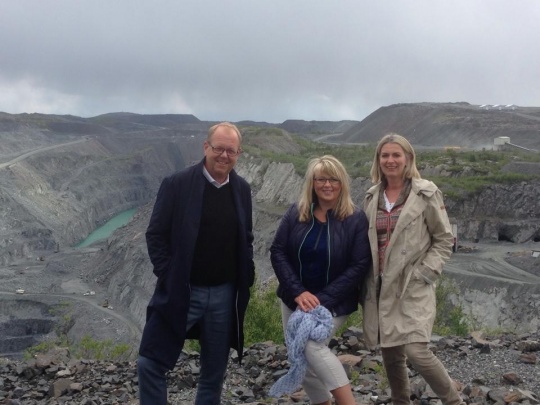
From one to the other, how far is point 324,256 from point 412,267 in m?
0.71

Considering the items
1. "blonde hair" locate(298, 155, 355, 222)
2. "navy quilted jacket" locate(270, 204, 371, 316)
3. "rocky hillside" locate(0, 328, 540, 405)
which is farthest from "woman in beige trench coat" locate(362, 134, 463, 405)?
"rocky hillside" locate(0, 328, 540, 405)

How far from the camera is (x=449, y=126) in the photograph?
84.4m

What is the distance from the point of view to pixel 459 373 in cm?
890

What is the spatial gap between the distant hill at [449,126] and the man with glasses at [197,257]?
65.7 meters

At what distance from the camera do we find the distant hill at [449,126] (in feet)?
240

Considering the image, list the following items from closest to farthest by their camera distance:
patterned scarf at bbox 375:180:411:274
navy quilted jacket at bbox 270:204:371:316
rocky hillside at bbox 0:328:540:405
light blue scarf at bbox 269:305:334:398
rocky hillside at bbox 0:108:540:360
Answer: light blue scarf at bbox 269:305:334:398, navy quilted jacket at bbox 270:204:371:316, patterned scarf at bbox 375:180:411:274, rocky hillside at bbox 0:328:540:405, rocky hillside at bbox 0:108:540:360

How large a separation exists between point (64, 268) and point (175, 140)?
6934cm

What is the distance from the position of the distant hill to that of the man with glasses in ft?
216

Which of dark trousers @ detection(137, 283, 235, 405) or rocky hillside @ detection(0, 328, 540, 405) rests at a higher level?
dark trousers @ detection(137, 283, 235, 405)

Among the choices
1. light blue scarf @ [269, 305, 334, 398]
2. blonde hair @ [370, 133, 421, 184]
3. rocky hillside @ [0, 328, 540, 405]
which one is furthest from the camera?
rocky hillside @ [0, 328, 540, 405]

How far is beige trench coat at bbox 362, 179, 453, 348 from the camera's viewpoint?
545 cm

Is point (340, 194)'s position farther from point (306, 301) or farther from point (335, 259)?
point (306, 301)

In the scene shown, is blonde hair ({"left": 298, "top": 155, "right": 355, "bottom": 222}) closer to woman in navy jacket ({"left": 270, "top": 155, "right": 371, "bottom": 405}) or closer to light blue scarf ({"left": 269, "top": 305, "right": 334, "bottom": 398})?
woman in navy jacket ({"left": 270, "top": 155, "right": 371, "bottom": 405})

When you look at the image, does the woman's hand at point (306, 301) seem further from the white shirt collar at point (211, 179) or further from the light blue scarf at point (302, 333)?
the white shirt collar at point (211, 179)
